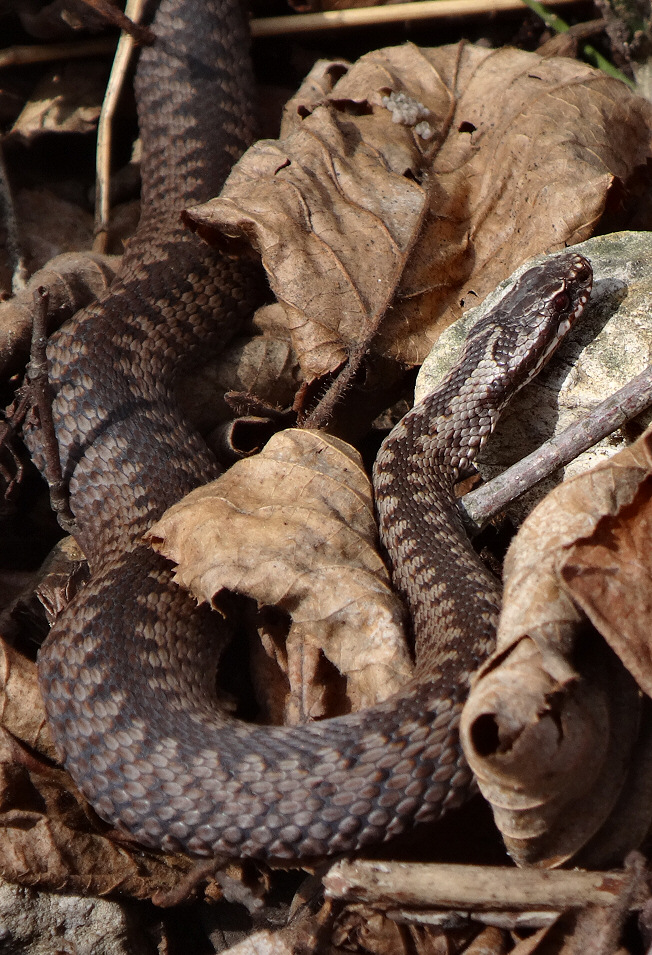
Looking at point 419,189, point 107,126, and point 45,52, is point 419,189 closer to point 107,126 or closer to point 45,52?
point 107,126

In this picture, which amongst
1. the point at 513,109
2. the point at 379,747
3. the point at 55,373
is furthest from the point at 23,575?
the point at 513,109

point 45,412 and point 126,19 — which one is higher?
point 126,19

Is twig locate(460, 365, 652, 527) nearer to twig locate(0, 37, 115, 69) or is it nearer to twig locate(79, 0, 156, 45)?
twig locate(79, 0, 156, 45)

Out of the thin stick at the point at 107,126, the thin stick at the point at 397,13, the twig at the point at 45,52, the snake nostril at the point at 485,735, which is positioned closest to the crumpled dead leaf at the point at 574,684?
the snake nostril at the point at 485,735

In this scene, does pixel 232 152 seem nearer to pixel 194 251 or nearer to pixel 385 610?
pixel 194 251

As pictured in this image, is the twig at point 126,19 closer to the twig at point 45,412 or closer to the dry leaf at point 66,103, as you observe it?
the dry leaf at point 66,103

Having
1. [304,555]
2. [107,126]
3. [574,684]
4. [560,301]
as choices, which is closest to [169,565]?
[304,555]

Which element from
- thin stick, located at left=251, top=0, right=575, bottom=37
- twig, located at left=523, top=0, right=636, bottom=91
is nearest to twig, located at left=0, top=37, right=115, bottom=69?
thin stick, located at left=251, top=0, right=575, bottom=37
